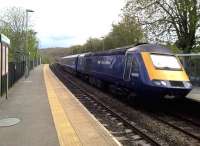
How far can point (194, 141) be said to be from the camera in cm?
1099

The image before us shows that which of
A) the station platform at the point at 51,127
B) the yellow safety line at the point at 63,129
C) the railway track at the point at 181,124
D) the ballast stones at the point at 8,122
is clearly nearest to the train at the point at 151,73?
the railway track at the point at 181,124

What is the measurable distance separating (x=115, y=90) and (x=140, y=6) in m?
16.9

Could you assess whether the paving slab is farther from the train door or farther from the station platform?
the train door

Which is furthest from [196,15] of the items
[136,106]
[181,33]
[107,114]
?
[107,114]

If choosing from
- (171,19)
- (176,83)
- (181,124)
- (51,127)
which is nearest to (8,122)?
(51,127)

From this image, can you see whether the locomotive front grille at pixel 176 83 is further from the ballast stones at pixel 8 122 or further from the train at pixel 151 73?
the ballast stones at pixel 8 122

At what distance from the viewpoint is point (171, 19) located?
113 feet

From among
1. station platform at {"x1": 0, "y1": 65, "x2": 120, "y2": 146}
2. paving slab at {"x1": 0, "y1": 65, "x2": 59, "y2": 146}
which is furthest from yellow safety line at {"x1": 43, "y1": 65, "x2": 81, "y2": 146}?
paving slab at {"x1": 0, "y1": 65, "x2": 59, "y2": 146}

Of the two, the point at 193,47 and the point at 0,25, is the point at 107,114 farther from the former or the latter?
the point at 0,25

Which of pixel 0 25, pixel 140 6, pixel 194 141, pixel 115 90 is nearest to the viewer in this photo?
pixel 194 141

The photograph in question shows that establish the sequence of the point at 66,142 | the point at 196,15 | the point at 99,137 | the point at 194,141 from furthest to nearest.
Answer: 1. the point at 196,15
2. the point at 194,141
3. the point at 99,137
4. the point at 66,142

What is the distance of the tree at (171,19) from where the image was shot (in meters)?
33.1

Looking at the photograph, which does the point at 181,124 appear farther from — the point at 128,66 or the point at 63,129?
the point at 128,66

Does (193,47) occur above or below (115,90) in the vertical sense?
above
